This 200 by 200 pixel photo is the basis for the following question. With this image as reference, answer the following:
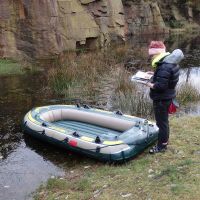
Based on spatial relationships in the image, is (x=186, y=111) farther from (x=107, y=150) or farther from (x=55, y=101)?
(x=107, y=150)

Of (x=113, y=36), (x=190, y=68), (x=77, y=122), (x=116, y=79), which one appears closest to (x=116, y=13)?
(x=113, y=36)

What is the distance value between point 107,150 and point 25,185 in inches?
58.3

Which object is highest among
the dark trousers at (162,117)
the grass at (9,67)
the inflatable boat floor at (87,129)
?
the dark trousers at (162,117)

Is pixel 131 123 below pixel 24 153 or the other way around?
the other way around

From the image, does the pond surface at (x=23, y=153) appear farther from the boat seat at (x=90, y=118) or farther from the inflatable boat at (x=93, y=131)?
the boat seat at (x=90, y=118)

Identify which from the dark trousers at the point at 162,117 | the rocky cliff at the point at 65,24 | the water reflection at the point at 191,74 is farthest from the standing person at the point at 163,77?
the rocky cliff at the point at 65,24

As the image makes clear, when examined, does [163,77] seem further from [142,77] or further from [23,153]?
[23,153]

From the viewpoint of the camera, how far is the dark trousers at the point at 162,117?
22.1 ft

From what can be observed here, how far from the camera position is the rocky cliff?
61.4 feet

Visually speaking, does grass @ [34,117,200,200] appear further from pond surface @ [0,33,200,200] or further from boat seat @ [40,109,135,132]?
boat seat @ [40,109,135,132]

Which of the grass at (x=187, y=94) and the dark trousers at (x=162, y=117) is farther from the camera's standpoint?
the grass at (x=187, y=94)

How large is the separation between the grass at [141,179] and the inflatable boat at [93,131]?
25cm

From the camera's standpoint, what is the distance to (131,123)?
834 cm

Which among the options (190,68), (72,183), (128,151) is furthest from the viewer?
(190,68)
